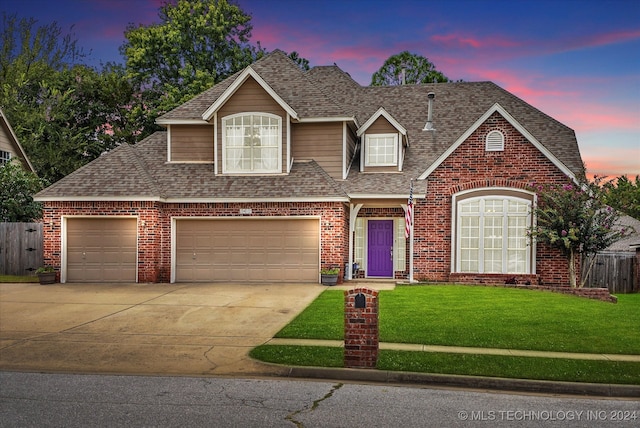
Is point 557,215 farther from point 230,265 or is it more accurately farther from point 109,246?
point 109,246

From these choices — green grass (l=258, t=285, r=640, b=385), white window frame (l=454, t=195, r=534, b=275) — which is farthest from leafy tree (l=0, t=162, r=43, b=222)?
white window frame (l=454, t=195, r=534, b=275)

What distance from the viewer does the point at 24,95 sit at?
125 feet

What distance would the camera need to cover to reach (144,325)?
41.5 ft

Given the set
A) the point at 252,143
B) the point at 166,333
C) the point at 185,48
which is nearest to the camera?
the point at 166,333

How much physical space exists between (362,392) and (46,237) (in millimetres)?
15678

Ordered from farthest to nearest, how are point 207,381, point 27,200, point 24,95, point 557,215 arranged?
point 24,95
point 27,200
point 557,215
point 207,381

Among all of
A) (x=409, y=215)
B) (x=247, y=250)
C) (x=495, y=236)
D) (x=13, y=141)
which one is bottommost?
(x=247, y=250)

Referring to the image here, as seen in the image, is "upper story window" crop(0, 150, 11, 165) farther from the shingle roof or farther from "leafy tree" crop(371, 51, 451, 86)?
"leafy tree" crop(371, 51, 451, 86)

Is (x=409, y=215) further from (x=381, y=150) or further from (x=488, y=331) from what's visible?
(x=488, y=331)

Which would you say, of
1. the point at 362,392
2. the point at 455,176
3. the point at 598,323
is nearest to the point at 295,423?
the point at 362,392

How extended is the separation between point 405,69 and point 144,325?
3136 centimetres

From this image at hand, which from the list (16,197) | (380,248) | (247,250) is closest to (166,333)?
(247,250)

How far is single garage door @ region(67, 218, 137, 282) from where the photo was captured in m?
20.0

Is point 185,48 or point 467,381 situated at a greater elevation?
point 185,48
